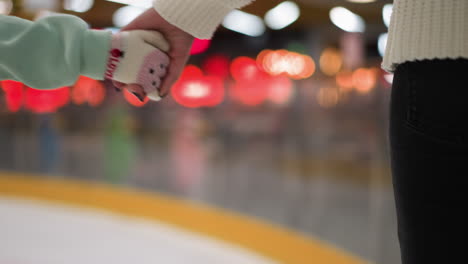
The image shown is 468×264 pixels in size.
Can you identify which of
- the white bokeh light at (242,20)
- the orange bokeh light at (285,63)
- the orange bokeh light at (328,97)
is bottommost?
the orange bokeh light at (285,63)

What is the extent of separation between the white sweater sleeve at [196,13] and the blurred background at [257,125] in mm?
473

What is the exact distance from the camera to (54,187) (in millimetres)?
3324

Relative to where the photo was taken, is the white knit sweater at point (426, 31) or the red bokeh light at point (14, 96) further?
the red bokeh light at point (14, 96)

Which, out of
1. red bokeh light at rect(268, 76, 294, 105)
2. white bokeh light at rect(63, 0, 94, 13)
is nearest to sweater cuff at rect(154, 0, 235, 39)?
white bokeh light at rect(63, 0, 94, 13)

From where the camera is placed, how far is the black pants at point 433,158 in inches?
17.2

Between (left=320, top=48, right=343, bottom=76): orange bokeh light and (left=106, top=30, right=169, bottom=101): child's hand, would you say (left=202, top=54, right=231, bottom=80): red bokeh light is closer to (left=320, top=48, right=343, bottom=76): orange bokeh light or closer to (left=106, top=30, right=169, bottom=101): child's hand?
(left=320, top=48, right=343, bottom=76): orange bokeh light

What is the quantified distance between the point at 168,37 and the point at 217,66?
7.81m

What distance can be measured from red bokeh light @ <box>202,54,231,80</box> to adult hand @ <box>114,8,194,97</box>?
7.63m

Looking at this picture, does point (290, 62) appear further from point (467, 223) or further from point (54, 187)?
point (467, 223)

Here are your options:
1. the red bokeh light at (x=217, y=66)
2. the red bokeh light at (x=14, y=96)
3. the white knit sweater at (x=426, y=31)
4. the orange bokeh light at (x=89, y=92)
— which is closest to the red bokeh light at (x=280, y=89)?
the red bokeh light at (x=217, y=66)

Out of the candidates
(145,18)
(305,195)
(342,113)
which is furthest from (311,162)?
(145,18)

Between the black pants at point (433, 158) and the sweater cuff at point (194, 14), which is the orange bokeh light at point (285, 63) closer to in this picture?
the sweater cuff at point (194, 14)

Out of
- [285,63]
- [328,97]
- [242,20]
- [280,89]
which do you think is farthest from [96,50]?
[285,63]

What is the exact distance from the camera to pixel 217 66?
331 inches
